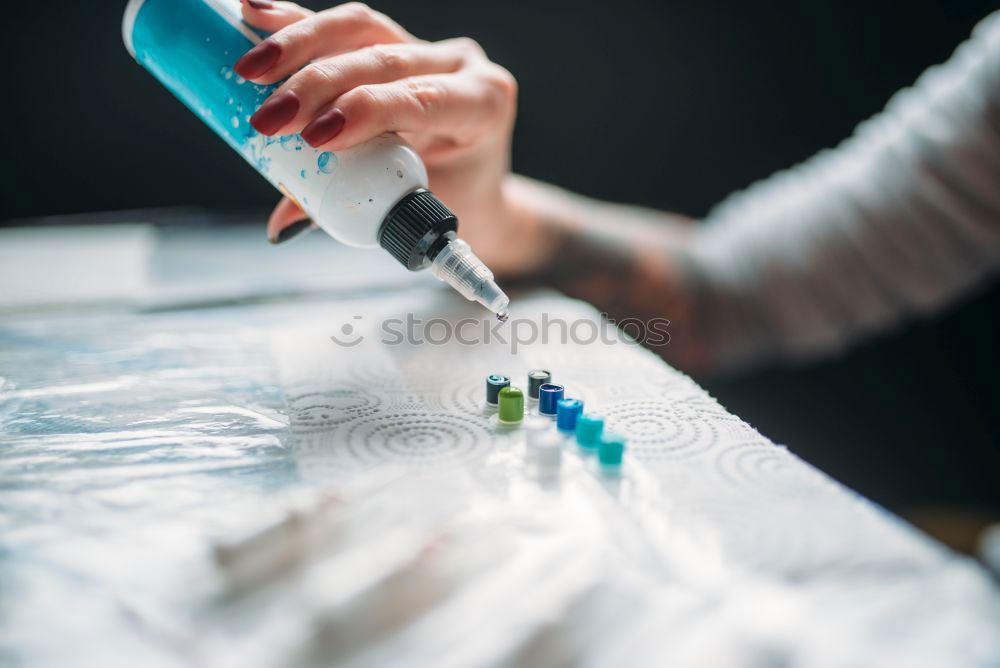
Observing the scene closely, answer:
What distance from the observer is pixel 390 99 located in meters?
0.44

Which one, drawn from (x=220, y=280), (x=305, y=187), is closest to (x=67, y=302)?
(x=220, y=280)

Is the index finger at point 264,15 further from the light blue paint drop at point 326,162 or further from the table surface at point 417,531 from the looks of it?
the table surface at point 417,531

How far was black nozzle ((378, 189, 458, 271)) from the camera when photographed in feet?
1.36

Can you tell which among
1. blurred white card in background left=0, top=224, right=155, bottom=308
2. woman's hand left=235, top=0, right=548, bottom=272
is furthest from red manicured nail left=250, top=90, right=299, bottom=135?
blurred white card in background left=0, top=224, right=155, bottom=308

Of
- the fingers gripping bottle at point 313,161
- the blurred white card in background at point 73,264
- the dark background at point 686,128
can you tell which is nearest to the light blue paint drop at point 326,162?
the fingers gripping bottle at point 313,161

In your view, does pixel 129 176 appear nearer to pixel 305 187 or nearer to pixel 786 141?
pixel 305 187

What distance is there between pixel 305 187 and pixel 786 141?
89 cm

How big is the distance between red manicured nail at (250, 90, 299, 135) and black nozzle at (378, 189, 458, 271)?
8 cm

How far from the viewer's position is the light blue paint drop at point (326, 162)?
0.42 metres

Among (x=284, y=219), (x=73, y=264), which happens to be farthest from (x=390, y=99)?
(x=73, y=264)

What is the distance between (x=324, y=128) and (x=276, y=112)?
0.11 feet

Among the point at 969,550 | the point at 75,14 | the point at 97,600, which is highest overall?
the point at 75,14

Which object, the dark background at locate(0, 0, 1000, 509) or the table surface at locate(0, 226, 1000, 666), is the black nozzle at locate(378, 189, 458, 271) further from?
the dark background at locate(0, 0, 1000, 509)

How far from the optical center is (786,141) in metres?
1.11
